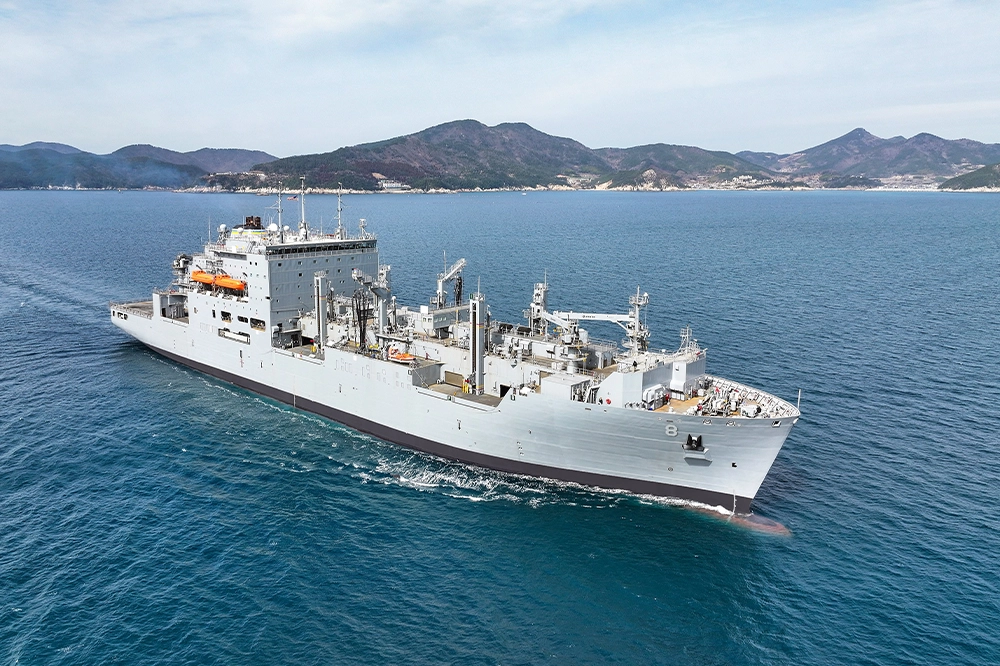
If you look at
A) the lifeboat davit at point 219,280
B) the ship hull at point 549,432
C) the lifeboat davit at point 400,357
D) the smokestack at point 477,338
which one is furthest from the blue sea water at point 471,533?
the lifeboat davit at point 219,280

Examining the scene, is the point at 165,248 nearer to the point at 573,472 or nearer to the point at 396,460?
the point at 396,460

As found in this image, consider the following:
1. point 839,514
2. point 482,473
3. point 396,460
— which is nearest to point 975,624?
point 839,514

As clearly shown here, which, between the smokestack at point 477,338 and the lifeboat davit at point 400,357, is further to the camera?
the lifeboat davit at point 400,357

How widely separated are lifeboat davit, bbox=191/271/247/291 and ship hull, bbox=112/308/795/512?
6.49m

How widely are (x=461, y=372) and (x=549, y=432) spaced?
8.34m

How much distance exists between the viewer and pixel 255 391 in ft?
148

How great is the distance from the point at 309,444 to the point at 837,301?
2086 inches

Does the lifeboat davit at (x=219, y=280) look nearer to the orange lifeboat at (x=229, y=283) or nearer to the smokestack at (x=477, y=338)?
the orange lifeboat at (x=229, y=283)

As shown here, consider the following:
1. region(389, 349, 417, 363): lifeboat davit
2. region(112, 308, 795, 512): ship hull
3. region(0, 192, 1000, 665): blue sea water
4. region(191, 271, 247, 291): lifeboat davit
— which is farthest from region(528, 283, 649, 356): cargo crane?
region(191, 271, 247, 291): lifeboat davit

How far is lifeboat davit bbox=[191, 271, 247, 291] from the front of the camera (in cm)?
4588

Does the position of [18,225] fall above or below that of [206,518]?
above

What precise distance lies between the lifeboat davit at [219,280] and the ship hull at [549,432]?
6.49 meters

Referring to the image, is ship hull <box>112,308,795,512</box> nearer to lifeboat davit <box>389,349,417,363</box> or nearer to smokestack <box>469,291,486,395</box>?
lifeboat davit <box>389,349,417,363</box>

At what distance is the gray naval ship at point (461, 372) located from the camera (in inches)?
1162
